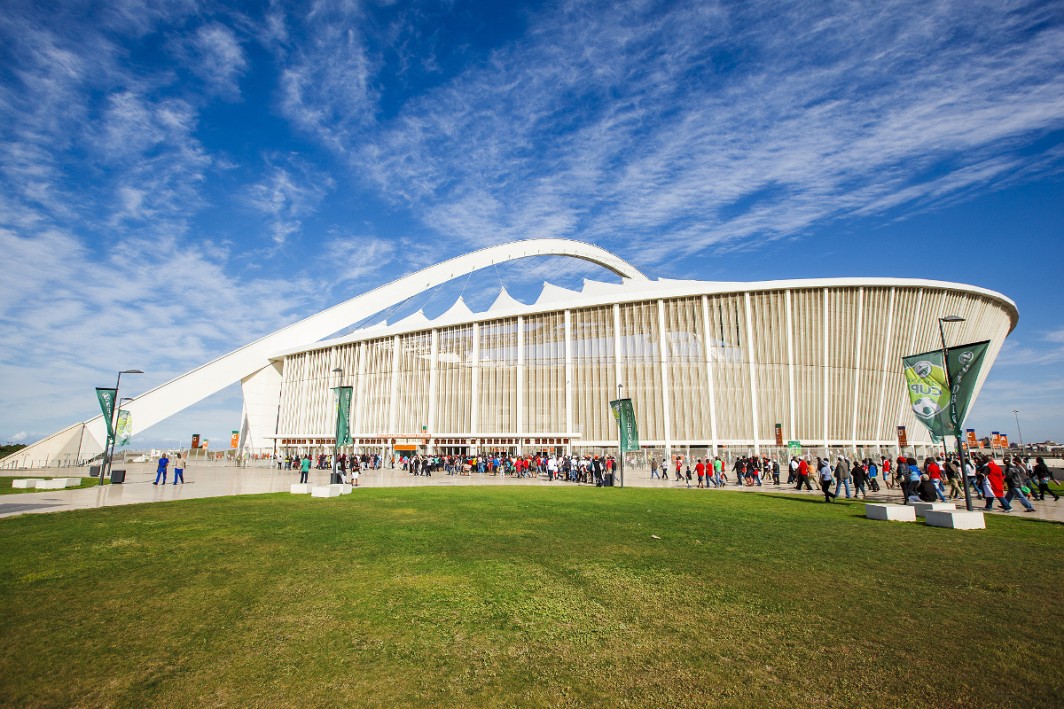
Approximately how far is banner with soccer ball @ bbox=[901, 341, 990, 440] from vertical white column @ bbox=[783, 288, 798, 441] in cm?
3489

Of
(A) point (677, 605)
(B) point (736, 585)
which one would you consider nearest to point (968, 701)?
(A) point (677, 605)

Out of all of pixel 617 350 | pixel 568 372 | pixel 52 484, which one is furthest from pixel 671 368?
pixel 52 484

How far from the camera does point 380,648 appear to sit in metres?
5.05

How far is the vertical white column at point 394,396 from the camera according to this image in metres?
59.8

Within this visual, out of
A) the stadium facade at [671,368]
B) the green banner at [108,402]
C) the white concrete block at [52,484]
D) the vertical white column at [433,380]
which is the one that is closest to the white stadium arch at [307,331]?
the stadium facade at [671,368]

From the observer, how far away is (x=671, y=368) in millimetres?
50031

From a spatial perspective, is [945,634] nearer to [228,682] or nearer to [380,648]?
[380,648]

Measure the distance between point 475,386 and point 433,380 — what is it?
5.47 m

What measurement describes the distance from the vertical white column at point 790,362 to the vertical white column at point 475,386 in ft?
97.9

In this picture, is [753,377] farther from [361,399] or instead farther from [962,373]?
[361,399]

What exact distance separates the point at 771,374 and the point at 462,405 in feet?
100.0

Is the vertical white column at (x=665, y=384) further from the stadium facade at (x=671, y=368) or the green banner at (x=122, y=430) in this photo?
the green banner at (x=122, y=430)

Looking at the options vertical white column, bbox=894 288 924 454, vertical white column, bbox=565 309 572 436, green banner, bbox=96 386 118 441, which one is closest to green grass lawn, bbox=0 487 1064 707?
green banner, bbox=96 386 118 441

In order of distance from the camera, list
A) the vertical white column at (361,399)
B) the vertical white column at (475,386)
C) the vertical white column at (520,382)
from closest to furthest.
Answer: the vertical white column at (520,382) < the vertical white column at (475,386) < the vertical white column at (361,399)
